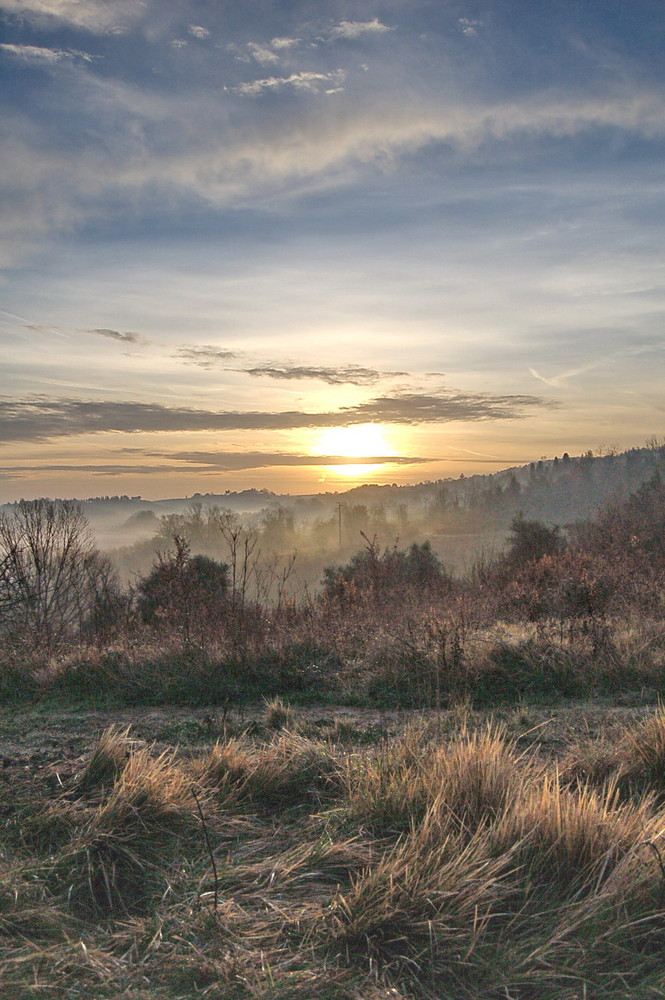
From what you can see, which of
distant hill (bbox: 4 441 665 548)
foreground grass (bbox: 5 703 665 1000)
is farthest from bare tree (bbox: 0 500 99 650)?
distant hill (bbox: 4 441 665 548)

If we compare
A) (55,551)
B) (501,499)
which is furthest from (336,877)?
(501,499)

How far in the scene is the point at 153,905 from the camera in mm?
2746

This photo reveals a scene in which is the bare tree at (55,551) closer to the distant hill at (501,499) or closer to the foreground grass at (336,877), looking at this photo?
the foreground grass at (336,877)

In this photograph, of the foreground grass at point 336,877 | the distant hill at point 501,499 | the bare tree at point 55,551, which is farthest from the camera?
the distant hill at point 501,499

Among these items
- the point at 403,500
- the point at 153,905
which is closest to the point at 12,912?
the point at 153,905

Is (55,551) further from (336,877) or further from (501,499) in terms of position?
(501,499)

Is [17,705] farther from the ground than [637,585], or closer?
closer

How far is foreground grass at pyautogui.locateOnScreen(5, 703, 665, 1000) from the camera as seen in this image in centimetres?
229

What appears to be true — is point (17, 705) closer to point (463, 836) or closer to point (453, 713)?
point (453, 713)

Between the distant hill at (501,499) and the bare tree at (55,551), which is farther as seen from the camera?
the distant hill at (501,499)

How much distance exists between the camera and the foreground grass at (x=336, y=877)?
2.29 m

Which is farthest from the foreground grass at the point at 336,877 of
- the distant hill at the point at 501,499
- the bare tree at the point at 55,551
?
the distant hill at the point at 501,499

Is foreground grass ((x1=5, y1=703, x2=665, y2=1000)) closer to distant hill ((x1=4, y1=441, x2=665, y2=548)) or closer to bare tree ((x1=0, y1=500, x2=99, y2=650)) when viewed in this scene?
bare tree ((x1=0, y1=500, x2=99, y2=650))

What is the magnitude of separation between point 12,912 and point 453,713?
10.8 feet
